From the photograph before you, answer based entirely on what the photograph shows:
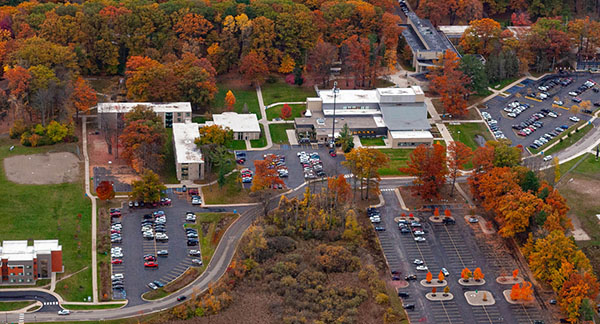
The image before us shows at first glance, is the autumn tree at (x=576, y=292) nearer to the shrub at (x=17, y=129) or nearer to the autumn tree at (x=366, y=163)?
the autumn tree at (x=366, y=163)

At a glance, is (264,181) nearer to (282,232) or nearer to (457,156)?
(282,232)

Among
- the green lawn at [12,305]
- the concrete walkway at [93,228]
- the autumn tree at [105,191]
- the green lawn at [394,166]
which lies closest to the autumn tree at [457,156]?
the green lawn at [394,166]

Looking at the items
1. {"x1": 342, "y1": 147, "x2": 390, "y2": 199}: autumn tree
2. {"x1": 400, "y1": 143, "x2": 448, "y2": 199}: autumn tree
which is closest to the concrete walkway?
{"x1": 342, "y1": 147, "x2": 390, "y2": 199}: autumn tree

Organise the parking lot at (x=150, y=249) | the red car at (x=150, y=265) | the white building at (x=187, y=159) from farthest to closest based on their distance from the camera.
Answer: the white building at (x=187, y=159) → the red car at (x=150, y=265) → the parking lot at (x=150, y=249)

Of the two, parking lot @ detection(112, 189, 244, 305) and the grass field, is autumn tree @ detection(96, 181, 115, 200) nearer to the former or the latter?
parking lot @ detection(112, 189, 244, 305)

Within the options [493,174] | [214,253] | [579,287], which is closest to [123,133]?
[214,253]

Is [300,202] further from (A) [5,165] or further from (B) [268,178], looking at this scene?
(A) [5,165]
